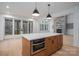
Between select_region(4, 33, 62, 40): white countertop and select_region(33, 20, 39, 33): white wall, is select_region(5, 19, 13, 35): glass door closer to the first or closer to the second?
select_region(4, 33, 62, 40): white countertop

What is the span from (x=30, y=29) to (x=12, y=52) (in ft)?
2.09

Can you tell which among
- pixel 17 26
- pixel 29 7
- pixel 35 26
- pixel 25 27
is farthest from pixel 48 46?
pixel 29 7

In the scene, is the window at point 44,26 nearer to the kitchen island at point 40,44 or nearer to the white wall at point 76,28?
the kitchen island at point 40,44

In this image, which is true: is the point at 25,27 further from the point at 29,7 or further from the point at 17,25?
the point at 29,7

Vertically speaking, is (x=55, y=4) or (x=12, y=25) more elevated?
(x=55, y=4)

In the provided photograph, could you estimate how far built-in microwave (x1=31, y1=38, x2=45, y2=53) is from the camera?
7.77ft

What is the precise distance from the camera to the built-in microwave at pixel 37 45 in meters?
2.37

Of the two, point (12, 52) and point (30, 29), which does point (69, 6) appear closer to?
point (30, 29)

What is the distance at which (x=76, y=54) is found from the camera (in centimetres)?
245

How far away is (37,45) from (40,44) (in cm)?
8

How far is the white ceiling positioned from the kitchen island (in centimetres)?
47

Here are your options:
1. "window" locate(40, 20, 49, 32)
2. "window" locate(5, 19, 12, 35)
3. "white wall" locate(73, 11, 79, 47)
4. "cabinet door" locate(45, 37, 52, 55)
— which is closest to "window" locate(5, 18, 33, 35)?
"window" locate(5, 19, 12, 35)

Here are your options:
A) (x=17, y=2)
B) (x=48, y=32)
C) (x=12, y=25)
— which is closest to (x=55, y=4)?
(x=48, y=32)

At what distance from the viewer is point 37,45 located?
2.43 m
